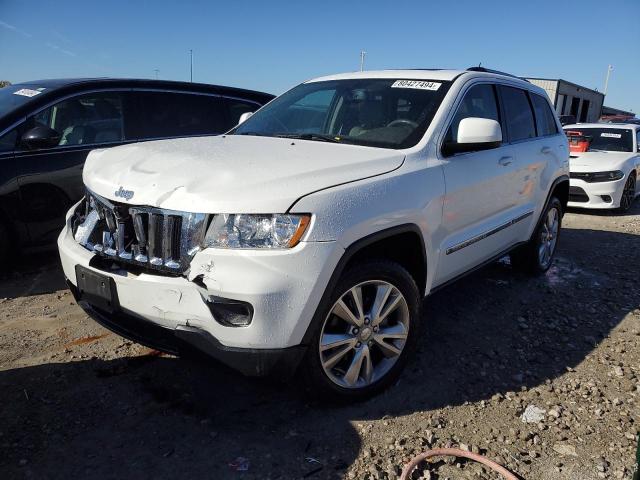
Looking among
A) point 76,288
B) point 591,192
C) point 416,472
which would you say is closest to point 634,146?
point 591,192

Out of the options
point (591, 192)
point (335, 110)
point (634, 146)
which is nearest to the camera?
point (335, 110)

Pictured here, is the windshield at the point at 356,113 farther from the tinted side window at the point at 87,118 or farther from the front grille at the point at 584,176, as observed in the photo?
the front grille at the point at 584,176

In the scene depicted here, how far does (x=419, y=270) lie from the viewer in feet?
9.87

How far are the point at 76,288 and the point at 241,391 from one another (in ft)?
3.51

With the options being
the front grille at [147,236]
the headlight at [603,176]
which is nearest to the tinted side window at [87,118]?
the front grille at [147,236]

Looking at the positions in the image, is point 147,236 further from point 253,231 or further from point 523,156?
point 523,156

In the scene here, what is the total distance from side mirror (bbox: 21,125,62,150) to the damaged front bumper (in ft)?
8.25

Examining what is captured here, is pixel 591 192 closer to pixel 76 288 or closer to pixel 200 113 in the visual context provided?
pixel 200 113

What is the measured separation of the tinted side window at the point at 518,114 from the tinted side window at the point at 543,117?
0.18m

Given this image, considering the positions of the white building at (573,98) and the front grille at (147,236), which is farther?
the white building at (573,98)

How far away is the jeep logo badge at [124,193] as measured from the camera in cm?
246

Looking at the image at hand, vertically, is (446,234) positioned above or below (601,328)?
above

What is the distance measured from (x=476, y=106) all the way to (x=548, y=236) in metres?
2.06

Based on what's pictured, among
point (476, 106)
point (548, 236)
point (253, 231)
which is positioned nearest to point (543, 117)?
point (548, 236)
